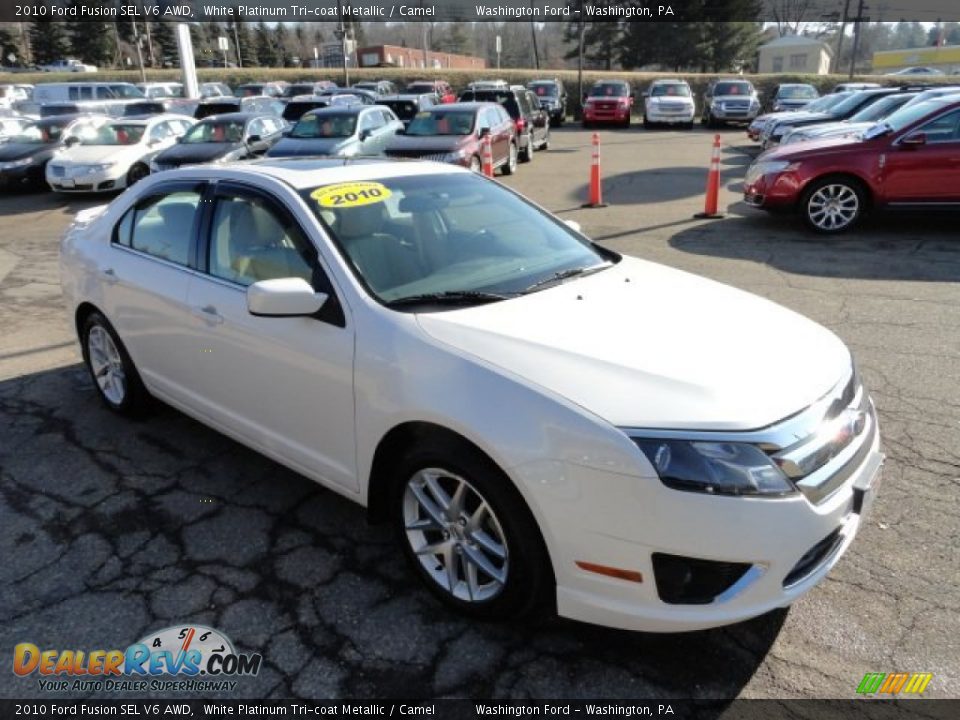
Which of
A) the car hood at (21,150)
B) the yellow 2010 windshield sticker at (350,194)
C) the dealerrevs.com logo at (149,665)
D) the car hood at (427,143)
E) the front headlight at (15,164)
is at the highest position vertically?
the yellow 2010 windshield sticker at (350,194)

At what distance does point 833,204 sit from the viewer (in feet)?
29.9

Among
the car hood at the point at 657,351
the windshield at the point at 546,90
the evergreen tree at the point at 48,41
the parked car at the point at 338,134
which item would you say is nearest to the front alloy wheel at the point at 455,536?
the car hood at the point at 657,351

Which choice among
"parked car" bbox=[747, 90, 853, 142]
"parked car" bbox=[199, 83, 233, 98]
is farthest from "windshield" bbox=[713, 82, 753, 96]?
"parked car" bbox=[199, 83, 233, 98]

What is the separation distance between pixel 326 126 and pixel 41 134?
23.1 ft

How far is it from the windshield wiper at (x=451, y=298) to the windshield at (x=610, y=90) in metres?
27.5

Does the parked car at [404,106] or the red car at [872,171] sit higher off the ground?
the parked car at [404,106]

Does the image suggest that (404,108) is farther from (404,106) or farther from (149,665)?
(149,665)

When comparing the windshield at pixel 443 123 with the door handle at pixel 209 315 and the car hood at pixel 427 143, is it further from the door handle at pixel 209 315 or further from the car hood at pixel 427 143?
the door handle at pixel 209 315

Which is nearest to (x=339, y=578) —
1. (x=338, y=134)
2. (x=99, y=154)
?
(x=338, y=134)

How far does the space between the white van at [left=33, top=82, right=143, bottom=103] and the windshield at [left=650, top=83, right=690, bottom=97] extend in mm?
19186

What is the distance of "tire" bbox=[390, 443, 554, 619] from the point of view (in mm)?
2369

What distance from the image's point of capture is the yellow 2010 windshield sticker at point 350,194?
319 cm

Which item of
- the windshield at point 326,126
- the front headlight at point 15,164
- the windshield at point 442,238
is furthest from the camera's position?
the front headlight at point 15,164

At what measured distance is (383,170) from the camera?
3.64 metres
